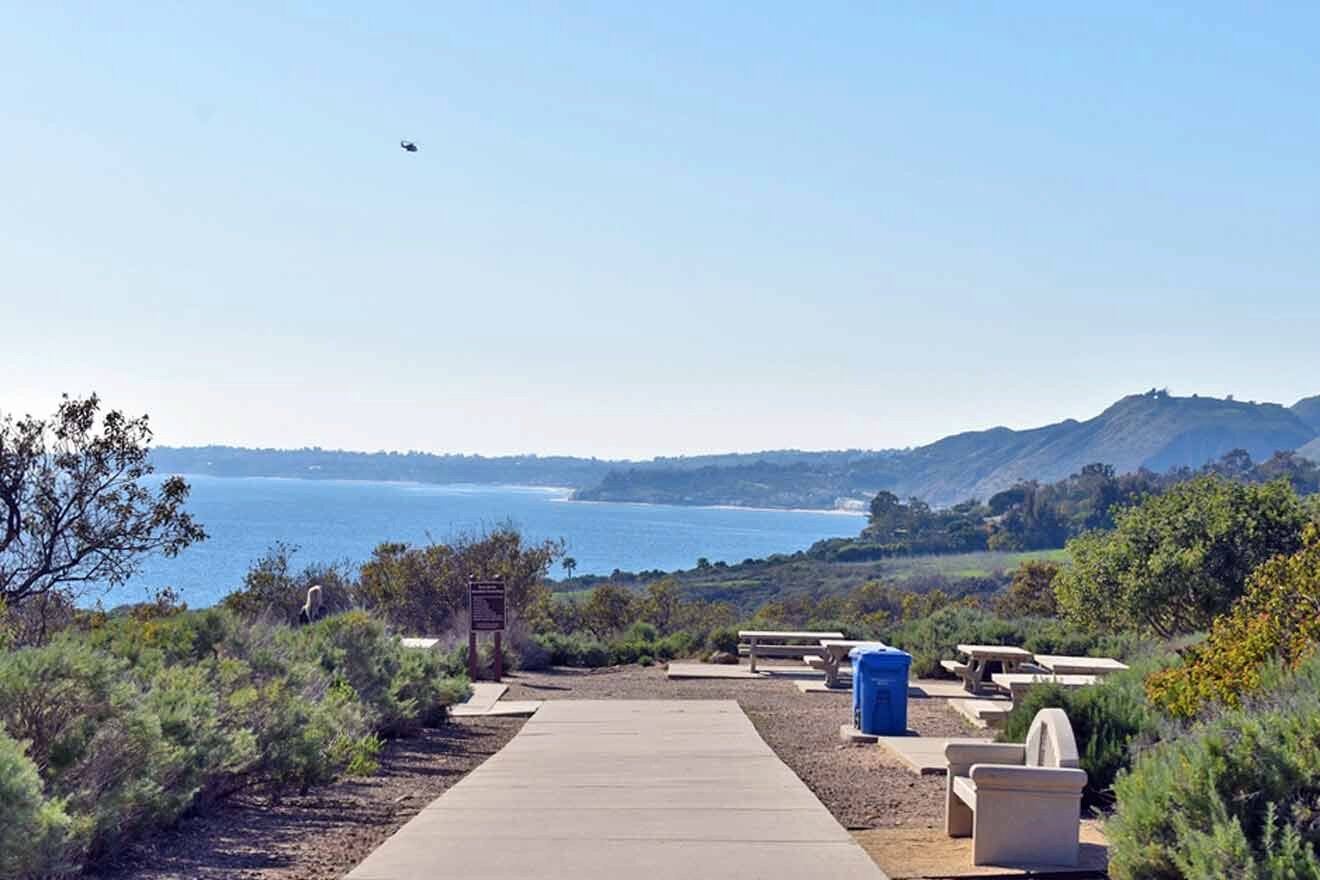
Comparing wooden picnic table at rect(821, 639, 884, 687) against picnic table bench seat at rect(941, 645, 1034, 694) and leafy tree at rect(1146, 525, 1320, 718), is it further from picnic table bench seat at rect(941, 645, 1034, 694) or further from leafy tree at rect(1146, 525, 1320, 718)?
leafy tree at rect(1146, 525, 1320, 718)

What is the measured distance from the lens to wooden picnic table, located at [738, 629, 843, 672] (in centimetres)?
2331

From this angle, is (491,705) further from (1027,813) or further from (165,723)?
(1027,813)

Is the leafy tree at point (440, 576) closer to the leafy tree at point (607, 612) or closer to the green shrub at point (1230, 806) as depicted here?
the leafy tree at point (607, 612)

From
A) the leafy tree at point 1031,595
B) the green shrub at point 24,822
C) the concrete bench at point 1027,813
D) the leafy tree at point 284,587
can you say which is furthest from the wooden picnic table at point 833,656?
the leafy tree at point 1031,595

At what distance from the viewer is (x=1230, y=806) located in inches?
252

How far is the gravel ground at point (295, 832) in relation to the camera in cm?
805

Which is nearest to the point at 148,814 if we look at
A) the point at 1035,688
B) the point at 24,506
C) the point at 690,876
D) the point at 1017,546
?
the point at 690,876

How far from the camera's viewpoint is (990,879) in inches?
307

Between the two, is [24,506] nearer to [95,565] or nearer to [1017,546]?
[95,565]

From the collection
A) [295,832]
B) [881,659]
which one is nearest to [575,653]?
[881,659]

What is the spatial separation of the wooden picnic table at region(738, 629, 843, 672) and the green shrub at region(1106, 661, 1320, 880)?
16.3 m

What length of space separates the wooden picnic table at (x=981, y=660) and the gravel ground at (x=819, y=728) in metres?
0.99

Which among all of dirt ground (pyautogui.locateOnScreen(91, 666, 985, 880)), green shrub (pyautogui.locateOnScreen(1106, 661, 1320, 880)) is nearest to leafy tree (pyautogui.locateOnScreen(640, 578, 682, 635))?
dirt ground (pyautogui.locateOnScreen(91, 666, 985, 880))

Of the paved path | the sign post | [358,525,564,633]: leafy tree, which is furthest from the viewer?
[358,525,564,633]: leafy tree
